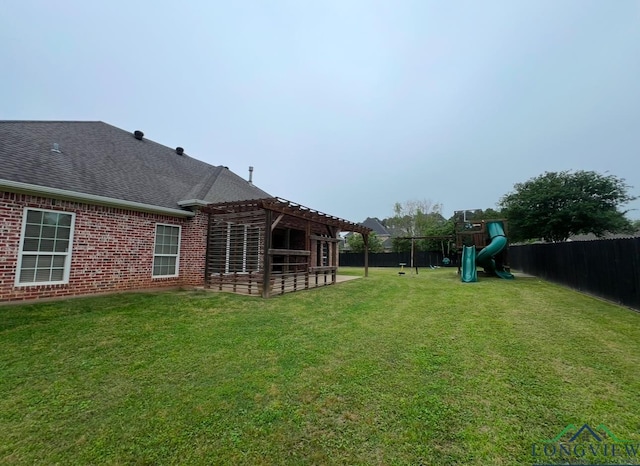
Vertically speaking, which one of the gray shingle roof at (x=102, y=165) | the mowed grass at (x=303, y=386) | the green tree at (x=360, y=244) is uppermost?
the gray shingle roof at (x=102, y=165)

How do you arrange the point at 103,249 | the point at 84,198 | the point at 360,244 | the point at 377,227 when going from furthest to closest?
the point at 377,227
the point at 360,244
the point at 103,249
the point at 84,198

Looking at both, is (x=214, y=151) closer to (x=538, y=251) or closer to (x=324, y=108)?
(x=324, y=108)

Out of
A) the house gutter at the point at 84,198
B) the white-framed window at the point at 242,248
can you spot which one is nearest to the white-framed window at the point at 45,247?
the house gutter at the point at 84,198

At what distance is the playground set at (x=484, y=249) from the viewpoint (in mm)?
12219

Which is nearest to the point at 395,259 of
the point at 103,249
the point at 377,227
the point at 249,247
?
the point at 377,227

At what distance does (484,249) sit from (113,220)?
14971 millimetres

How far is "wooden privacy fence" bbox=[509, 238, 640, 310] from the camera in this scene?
614cm

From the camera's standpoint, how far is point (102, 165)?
8172 mm

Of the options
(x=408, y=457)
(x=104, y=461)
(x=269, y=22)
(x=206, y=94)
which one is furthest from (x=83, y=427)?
(x=206, y=94)

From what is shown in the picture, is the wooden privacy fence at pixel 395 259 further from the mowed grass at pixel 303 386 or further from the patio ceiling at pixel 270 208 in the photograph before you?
the mowed grass at pixel 303 386

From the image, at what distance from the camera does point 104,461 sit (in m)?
1.75

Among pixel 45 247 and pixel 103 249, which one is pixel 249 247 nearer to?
pixel 103 249

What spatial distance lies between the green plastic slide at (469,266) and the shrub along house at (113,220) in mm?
6739

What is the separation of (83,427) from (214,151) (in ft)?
75.0
